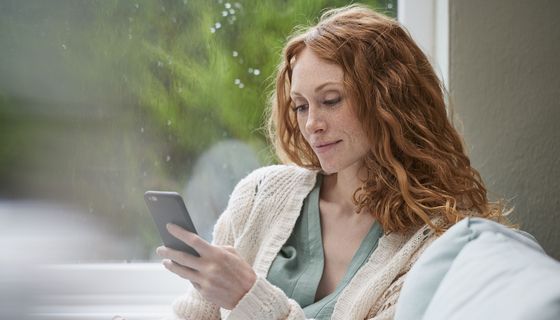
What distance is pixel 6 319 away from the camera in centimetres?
237

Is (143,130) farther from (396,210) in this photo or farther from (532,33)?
(532,33)

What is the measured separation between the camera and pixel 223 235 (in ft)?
6.40

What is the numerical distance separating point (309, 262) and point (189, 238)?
1.39 ft

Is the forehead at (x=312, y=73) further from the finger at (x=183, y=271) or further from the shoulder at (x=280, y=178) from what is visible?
the finger at (x=183, y=271)

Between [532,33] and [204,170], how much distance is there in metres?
1.02

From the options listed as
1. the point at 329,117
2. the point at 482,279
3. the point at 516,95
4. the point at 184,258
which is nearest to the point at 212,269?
the point at 184,258

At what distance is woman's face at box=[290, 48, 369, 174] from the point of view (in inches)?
68.5

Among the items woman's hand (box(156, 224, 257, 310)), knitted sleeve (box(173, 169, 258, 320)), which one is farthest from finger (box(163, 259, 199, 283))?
knitted sleeve (box(173, 169, 258, 320))

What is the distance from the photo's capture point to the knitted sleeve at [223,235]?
1.84 m

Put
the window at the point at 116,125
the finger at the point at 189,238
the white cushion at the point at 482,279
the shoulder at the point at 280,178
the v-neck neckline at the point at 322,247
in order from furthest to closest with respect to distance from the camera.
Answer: the window at the point at 116,125
the shoulder at the point at 280,178
the v-neck neckline at the point at 322,247
the finger at the point at 189,238
the white cushion at the point at 482,279

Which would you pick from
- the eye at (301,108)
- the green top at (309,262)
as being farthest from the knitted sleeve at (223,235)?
the eye at (301,108)

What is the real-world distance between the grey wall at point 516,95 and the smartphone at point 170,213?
86cm

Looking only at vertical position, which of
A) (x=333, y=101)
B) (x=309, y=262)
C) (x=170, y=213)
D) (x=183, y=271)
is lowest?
(x=309, y=262)

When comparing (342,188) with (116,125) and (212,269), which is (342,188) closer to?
(212,269)
